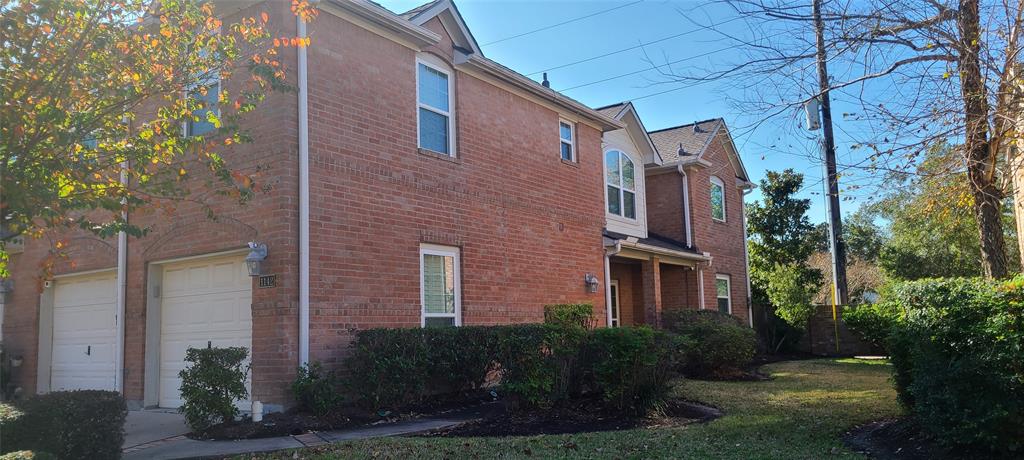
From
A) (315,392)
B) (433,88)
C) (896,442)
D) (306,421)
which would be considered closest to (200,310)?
(315,392)

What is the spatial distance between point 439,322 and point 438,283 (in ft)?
2.07

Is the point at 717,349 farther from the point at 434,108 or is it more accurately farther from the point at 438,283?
the point at 434,108

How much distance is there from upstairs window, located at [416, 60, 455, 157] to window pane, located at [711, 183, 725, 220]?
11600 mm

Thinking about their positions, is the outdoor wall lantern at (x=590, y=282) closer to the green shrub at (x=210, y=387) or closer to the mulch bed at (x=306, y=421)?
the mulch bed at (x=306, y=421)

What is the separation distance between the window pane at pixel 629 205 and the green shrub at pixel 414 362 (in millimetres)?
8825

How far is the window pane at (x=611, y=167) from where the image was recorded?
1864cm

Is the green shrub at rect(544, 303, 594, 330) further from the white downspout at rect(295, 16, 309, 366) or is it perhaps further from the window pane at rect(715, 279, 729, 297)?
the window pane at rect(715, 279, 729, 297)

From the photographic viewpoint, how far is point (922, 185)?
10297mm

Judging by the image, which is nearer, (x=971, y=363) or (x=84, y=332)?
(x=971, y=363)

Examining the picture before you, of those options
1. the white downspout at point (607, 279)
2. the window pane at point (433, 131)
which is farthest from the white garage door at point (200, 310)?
the white downspout at point (607, 279)

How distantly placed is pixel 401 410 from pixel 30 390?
27.2ft

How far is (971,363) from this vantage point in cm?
657

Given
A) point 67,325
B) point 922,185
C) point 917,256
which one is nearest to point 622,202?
point 922,185

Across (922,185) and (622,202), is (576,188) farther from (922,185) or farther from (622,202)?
(922,185)
